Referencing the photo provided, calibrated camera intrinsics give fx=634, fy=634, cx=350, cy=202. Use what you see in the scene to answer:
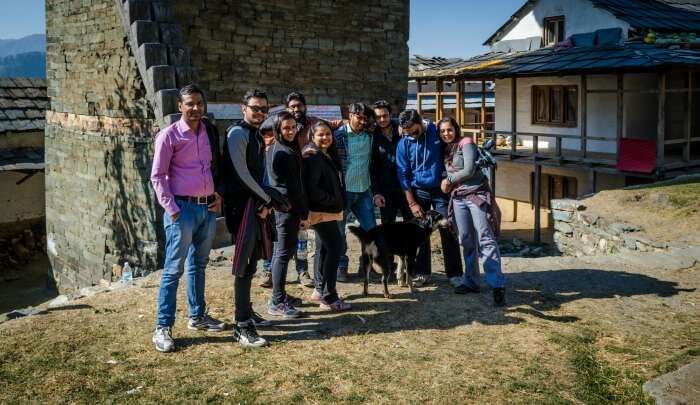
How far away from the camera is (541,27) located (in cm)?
2120

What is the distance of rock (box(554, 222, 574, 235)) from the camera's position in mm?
12219

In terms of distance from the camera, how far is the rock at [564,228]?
40.1ft

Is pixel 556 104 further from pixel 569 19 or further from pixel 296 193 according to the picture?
pixel 296 193

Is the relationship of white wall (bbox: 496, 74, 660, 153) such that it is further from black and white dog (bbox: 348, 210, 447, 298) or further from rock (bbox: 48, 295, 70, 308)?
rock (bbox: 48, 295, 70, 308)

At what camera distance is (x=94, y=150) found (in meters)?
9.90

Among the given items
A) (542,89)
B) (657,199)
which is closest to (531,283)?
(657,199)

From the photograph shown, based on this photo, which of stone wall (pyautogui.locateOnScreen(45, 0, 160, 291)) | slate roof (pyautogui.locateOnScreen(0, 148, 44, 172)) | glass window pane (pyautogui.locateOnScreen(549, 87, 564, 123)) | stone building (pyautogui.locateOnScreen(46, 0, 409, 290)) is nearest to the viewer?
stone building (pyautogui.locateOnScreen(46, 0, 409, 290))

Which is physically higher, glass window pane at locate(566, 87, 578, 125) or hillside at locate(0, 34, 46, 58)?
hillside at locate(0, 34, 46, 58)

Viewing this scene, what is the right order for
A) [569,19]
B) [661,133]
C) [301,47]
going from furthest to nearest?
1. [569,19]
2. [661,133]
3. [301,47]

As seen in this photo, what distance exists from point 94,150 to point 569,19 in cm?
1557

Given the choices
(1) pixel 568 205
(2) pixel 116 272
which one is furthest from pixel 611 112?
(2) pixel 116 272

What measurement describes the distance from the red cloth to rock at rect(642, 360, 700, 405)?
1128 centimetres

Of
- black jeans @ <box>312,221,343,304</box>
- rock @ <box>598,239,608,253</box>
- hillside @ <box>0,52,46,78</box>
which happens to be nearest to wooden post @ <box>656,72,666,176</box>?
rock @ <box>598,239,608,253</box>

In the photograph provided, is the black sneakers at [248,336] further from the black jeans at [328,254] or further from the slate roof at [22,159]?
the slate roof at [22,159]
